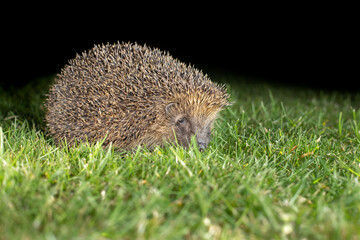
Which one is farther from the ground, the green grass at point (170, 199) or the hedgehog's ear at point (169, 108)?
the hedgehog's ear at point (169, 108)

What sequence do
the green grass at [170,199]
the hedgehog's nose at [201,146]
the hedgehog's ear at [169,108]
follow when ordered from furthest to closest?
the hedgehog's ear at [169,108]
the hedgehog's nose at [201,146]
the green grass at [170,199]

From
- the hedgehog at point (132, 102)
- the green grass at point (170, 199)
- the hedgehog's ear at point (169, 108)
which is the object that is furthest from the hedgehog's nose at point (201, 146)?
the hedgehog's ear at point (169, 108)

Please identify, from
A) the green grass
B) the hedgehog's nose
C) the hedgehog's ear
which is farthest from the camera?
the hedgehog's ear

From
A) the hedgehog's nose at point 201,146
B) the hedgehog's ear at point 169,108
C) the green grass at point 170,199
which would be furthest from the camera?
the hedgehog's ear at point 169,108

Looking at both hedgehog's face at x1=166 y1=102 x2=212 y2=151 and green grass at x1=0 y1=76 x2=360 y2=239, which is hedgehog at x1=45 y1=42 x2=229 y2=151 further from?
green grass at x1=0 y1=76 x2=360 y2=239

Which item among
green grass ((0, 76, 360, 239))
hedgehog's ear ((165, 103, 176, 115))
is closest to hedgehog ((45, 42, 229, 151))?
hedgehog's ear ((165, 103, 176, 115))

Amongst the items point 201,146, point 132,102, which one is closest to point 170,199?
point 201,146

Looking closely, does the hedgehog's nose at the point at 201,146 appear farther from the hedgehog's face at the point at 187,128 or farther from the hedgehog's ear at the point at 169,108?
the hedgehog's ear at the point at 169,108

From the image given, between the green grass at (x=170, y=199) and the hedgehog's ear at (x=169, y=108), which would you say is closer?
the green grass at (x=170, y=199)
